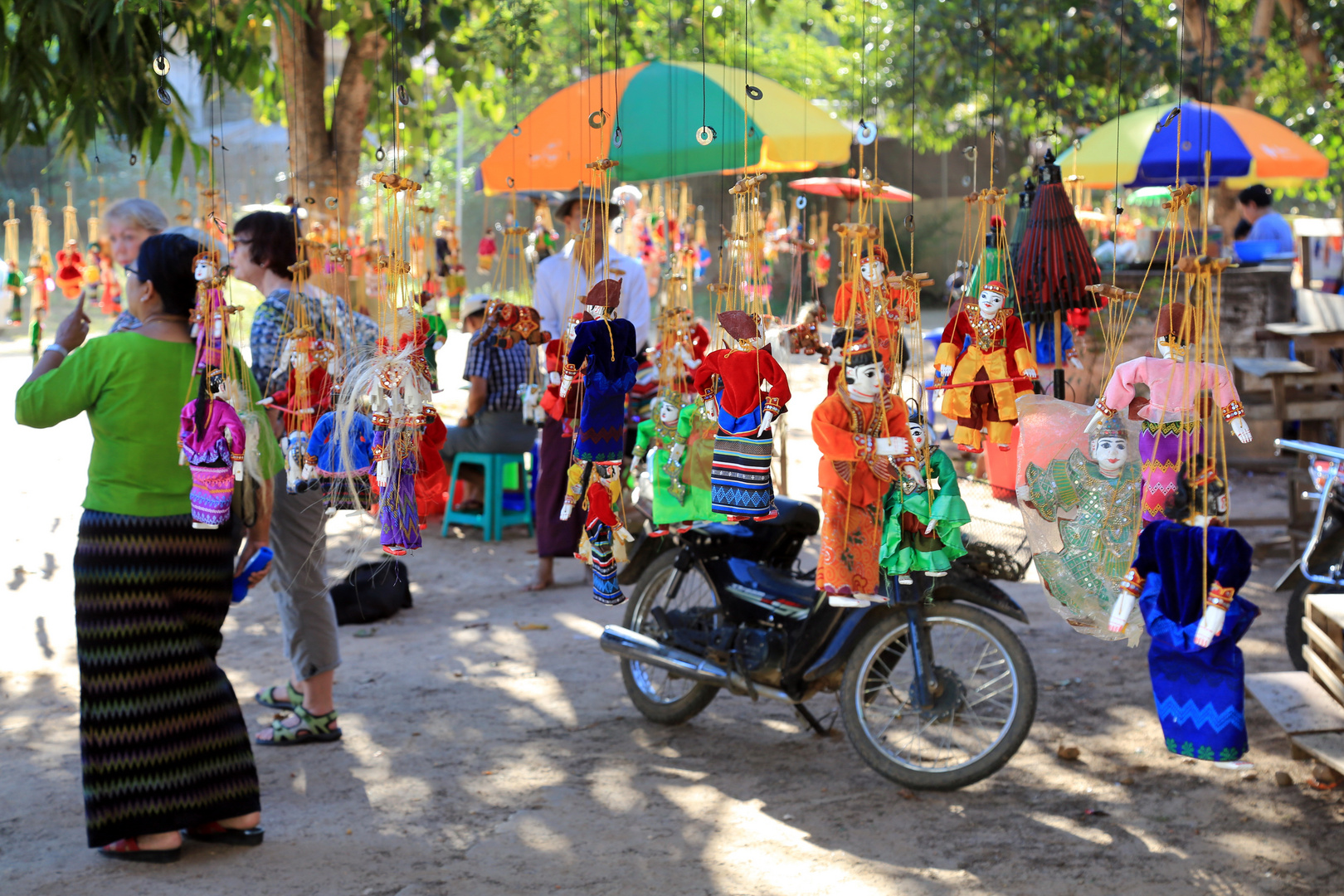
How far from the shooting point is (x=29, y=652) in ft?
15.6

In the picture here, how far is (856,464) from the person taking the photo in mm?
2371

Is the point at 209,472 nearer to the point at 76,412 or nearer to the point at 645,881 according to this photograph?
the point at 76,412

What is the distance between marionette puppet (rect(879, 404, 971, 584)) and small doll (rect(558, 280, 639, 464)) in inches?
22.5

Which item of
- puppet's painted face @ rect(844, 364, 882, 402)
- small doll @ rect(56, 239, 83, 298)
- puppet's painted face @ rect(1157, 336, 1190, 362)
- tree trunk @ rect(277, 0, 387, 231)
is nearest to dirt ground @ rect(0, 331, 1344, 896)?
puppet's painted face @ rect(844, 364, 882, 402)

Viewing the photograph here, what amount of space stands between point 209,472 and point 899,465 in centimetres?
142

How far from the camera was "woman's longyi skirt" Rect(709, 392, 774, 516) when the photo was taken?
222 cm

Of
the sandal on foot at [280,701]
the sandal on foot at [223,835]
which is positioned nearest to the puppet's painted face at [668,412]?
the sandal on foot at [223,835]

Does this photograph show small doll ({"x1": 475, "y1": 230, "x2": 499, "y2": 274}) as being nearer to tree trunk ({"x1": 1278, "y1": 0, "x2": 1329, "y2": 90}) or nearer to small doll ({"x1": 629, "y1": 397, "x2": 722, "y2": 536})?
small doll ({"x1": 629, "y1": 397, "x2": 722, "y2": 536})

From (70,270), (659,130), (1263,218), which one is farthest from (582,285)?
(1263,218)

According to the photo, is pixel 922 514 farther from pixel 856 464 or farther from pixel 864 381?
pixel 864 381

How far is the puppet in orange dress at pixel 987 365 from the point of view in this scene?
2.32 metres

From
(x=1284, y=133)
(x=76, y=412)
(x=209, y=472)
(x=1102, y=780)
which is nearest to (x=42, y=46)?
(x=76, y=412)

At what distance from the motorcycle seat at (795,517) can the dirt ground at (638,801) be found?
2.27 feet

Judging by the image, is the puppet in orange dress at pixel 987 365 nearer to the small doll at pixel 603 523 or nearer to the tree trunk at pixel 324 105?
the small doll at pixel 603 523
